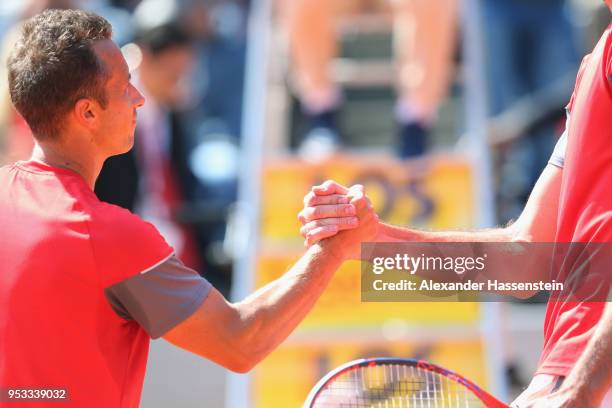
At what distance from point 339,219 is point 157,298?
57cm

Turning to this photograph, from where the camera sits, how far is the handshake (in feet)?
8.95

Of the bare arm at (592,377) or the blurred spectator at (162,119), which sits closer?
the bare arm at (592,377)

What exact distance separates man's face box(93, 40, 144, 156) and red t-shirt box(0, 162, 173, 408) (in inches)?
8.7

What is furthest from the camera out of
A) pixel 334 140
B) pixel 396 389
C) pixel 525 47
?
pixel 525 47

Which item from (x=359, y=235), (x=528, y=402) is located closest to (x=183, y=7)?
(x=359, y=235)

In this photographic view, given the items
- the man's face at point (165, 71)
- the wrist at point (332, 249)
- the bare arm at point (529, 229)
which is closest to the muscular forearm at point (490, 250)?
the bare arm at point (529, 229)

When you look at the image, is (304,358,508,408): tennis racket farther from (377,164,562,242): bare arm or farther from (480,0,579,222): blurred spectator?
(480,0,579,222): blurred spectator

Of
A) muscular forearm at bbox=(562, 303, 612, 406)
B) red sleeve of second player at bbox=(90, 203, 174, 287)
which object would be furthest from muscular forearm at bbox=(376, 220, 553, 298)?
red sleeve of second player at bbox=(90, 203, 174, 287)

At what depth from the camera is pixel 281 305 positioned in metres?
2.53

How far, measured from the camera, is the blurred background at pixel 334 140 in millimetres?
5137

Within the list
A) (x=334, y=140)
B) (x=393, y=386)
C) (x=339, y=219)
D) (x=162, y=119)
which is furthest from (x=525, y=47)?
(x=393, y=386)

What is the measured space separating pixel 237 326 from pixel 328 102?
345 cm

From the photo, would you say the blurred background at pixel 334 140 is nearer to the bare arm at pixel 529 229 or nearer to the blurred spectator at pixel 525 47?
the blurred spectator at pixel 525 47

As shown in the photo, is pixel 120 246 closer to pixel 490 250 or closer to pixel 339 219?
pixel 339 219
